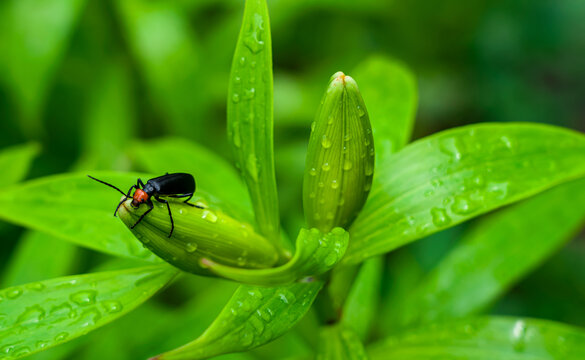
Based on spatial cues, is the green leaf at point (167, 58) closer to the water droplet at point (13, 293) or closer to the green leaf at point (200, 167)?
the green leaf at point (200, 167)

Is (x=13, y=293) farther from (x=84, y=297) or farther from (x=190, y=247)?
(x=190, y=247)

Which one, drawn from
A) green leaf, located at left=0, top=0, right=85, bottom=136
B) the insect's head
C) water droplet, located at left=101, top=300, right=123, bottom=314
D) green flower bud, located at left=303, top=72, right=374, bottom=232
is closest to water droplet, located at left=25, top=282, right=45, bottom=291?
water droplet, located at left=101, top=300, right=123, bottom=314

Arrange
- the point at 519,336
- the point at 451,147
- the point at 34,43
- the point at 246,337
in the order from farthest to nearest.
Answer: the point at 34,43
the point at 519,336
the point at 451,147
the point at 246,337

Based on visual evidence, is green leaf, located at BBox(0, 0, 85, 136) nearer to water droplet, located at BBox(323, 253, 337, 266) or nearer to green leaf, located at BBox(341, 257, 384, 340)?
green leaf, located at BBox(341, 257, 384, 340)

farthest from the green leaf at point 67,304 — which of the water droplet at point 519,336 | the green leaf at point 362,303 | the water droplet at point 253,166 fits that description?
the water droplet at point 519,336

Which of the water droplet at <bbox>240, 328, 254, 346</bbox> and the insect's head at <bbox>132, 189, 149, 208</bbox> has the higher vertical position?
the insect's head at <bbox>132, 189, 149, 208</bbox>

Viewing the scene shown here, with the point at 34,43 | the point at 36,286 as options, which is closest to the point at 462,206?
the point at 36,286

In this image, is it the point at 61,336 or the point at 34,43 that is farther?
the point at 34,43
